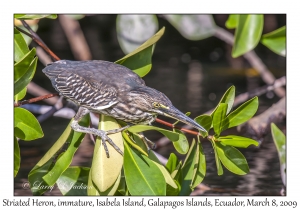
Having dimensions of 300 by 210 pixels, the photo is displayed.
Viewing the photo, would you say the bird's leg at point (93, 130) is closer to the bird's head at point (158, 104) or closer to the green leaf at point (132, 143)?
the green leaf at point (132, 143)

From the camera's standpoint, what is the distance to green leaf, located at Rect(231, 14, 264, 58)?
3.38m

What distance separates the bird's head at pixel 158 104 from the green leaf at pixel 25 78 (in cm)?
54

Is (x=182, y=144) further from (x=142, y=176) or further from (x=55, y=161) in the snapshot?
(x=55, y=161)

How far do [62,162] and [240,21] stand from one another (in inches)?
52.7

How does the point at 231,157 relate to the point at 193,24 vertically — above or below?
below

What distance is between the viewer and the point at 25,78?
284cm

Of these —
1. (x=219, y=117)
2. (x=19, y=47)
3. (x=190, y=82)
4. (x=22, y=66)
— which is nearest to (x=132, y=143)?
(x=219, y=117)

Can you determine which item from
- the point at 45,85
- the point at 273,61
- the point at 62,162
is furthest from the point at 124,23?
the point at 273,61

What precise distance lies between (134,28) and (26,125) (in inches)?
43.0

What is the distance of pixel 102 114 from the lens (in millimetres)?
2943

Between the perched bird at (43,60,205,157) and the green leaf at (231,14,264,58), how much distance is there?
Result: 2.40ft

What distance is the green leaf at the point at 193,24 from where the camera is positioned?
3656 millimetres

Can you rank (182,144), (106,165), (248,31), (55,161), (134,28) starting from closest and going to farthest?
(106,165) → (182,144) → (55,161) → (248,31) → (134,28)

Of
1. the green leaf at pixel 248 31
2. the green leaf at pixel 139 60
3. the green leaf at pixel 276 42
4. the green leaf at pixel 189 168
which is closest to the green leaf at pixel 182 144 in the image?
the green leaf at pixel 189 168
